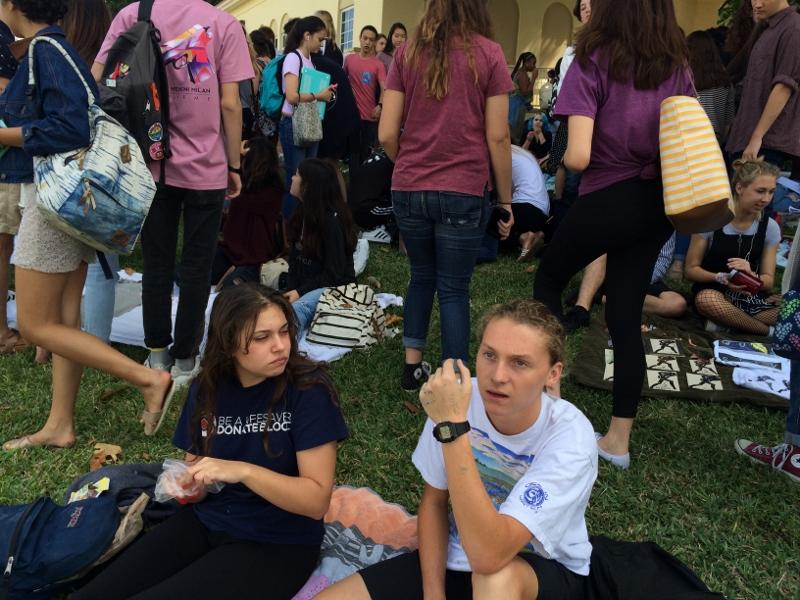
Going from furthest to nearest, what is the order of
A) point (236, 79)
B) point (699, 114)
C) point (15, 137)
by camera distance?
1. point (236, 79)
2. point (15, 137)
3. point (699, 114)

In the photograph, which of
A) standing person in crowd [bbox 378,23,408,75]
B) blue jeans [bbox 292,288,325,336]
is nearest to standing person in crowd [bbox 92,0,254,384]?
blue jeans [bbox 292,288,325,336]

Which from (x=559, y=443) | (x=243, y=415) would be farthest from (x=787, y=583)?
(x=243, y=415)

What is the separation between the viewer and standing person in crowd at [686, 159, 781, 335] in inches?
177

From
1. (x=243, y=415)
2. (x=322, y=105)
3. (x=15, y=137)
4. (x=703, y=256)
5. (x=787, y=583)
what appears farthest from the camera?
(x=322, y=105)

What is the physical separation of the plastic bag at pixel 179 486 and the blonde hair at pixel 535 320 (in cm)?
92

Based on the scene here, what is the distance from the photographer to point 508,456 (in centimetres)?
187

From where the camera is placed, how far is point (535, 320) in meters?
1.80

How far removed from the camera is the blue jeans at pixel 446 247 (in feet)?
10.2

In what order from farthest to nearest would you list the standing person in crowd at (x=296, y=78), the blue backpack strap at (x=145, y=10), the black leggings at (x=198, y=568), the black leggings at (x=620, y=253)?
the standing person in crowd at (x=296, y=78)
the blue backpack strap at (x=145, y=10)
the black leggings at (x=620, y=253)
the black leggings at (x=198, y=568)

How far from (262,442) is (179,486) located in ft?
0.86

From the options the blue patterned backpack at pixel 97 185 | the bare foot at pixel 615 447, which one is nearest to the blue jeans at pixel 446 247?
the bare foot at pixel 615 447

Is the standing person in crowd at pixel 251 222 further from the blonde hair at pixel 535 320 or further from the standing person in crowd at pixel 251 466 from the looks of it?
the blonde hair at pixel 535 320

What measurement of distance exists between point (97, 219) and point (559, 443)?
71.6 inches

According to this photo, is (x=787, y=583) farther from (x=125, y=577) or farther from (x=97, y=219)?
(x=97, y=219)
